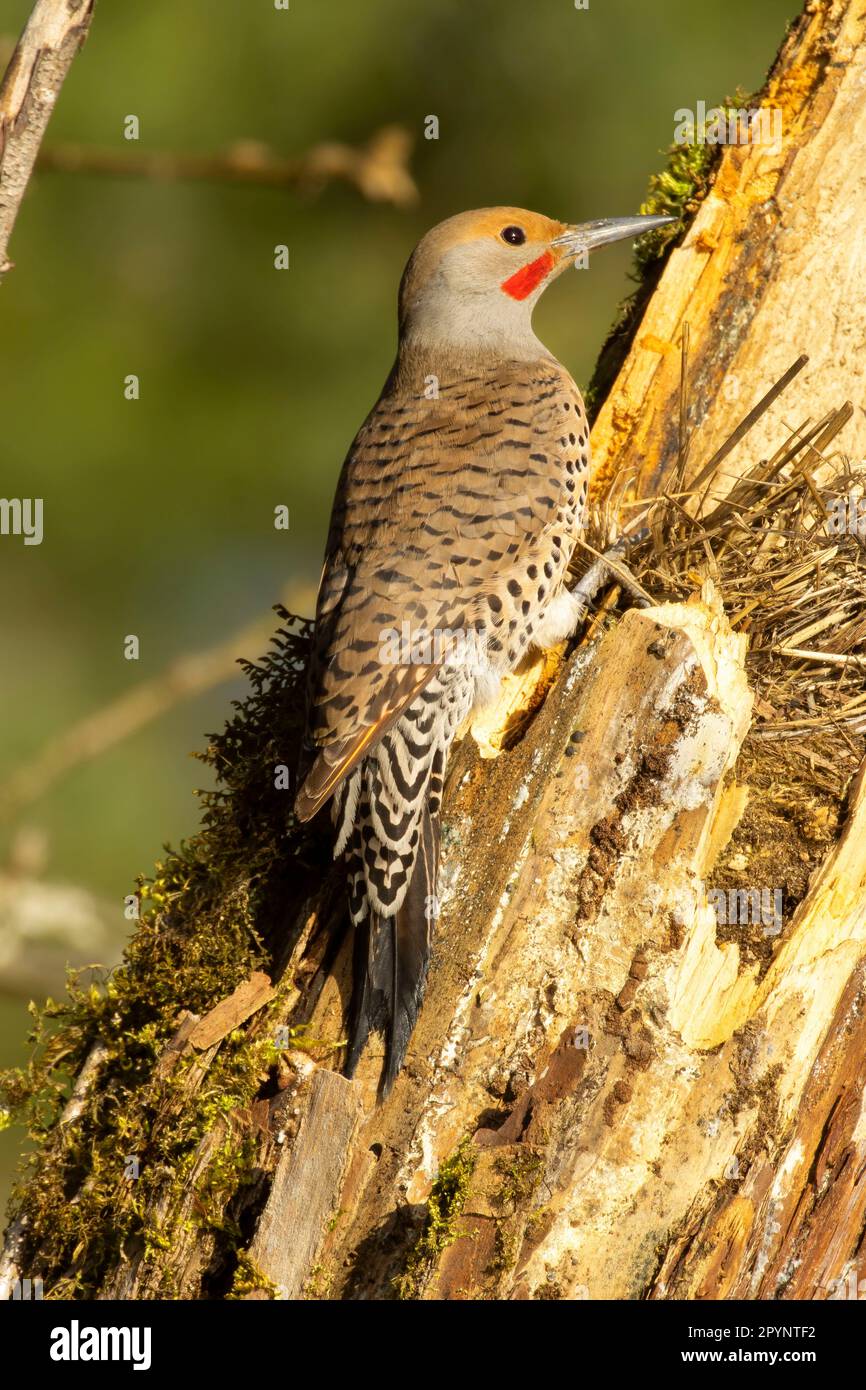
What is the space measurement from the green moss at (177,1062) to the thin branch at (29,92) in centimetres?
177

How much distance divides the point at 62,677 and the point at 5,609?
67cm

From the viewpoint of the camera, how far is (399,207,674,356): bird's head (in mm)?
4199

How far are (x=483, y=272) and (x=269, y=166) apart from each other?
Result: 1.56m

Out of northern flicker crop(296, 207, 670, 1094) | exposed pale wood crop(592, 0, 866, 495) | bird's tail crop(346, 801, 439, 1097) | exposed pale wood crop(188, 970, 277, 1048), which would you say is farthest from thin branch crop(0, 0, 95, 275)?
exposed pale wood crop(592, 0, 866, 495)

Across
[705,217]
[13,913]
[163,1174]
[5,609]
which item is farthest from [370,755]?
[5,609]

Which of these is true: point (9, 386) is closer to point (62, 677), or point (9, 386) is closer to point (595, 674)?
point (62, 677)

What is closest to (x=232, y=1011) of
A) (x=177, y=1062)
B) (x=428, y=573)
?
(x=177, y=1062)

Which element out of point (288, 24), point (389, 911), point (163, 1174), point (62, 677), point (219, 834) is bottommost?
point (163, 1174)

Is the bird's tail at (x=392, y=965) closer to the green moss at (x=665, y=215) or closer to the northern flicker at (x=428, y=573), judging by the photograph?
the northern flicker at (x=428, y=573)

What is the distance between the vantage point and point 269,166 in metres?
2.79

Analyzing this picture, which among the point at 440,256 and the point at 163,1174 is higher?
the point at 440,256

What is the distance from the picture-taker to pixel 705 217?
4.05m

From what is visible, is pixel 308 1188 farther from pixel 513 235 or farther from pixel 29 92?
pixel 513 235

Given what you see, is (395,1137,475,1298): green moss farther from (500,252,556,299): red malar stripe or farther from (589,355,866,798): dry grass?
(500,252,556,299): red malar stripe
